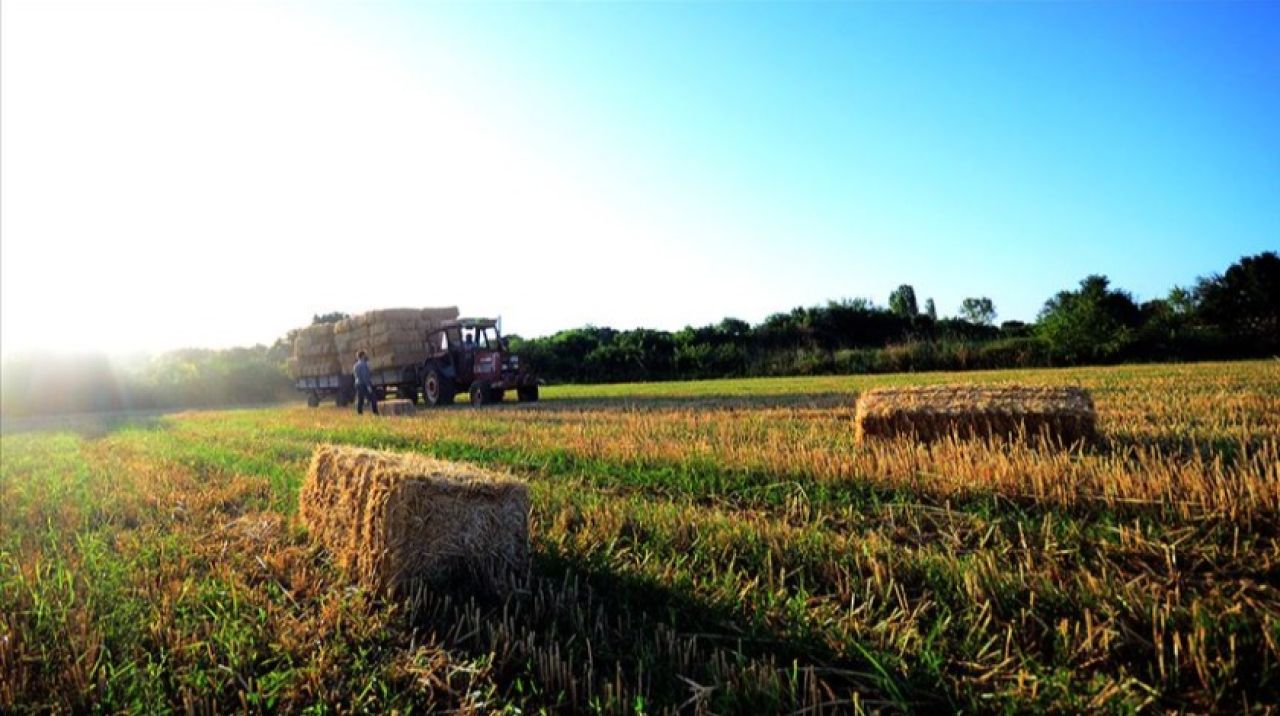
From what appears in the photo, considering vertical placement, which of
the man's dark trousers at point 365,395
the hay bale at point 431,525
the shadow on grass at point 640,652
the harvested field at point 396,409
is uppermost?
the man's dark trousers at point 365,395

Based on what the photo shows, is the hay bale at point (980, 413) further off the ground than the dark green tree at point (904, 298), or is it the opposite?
the dark green tree at point (904, 298)

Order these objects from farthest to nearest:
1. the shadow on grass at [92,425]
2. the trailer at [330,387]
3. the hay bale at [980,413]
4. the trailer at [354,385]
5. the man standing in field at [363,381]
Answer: the trailer at [330,387], the trailer at [354,385], the shadow on grass at [92,425], the man standing in field at [363,381], the hay bale at [980,413]

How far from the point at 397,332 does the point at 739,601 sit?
20485 mm

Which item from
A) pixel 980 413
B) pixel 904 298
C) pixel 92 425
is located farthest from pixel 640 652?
pixel 904 298

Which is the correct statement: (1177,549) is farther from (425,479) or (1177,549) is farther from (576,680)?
(425,479)

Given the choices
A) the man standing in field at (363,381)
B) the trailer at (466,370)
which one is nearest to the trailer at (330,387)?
the trailer at (466,370)

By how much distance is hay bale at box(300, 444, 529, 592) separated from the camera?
4.29m

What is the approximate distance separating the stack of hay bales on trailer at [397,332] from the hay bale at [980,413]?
1657cm

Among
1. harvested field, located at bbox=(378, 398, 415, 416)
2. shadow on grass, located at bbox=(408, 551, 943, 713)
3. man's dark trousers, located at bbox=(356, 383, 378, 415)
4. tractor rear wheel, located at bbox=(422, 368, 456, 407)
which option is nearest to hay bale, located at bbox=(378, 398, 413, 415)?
harvested field, located at bbox=(378, 398, 415, 416)

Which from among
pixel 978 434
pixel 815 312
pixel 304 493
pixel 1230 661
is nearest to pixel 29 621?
pixel 304 493

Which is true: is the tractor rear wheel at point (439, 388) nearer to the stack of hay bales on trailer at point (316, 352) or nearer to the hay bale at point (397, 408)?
the hay bale at point (397, 408)

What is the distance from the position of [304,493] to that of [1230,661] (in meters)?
5.90

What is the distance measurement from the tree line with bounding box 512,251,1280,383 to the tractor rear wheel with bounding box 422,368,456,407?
2073 cm

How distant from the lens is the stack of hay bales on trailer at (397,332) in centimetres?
2262
